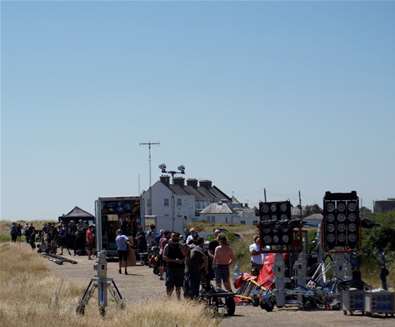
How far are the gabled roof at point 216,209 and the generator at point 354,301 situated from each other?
84395 mm

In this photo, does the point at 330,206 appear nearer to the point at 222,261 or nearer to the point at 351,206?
the point at 351,206

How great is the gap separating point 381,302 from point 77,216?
40822mm

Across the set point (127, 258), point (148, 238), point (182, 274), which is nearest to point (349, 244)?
point (182, 274)

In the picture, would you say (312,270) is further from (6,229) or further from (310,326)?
(6,229)

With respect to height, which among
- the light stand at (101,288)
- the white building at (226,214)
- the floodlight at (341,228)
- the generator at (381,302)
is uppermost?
the white building at (226,214)

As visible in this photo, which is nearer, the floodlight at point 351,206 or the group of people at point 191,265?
the group of people at point 191,265

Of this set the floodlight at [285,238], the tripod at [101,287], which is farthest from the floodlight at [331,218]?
the tripod at [101,287]

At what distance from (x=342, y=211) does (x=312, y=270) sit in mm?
2691

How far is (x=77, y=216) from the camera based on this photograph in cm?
5850

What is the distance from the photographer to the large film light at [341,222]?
2178 cm

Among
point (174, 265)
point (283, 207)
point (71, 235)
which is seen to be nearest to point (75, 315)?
point (174, 265)

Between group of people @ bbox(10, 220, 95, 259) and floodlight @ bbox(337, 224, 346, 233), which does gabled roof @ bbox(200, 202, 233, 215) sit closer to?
group of people @ bbox(10, 220, 95, 259)

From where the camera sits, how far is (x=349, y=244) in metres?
21.8

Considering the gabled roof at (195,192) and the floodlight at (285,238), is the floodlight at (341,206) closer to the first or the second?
the floodlight at (285,238)
